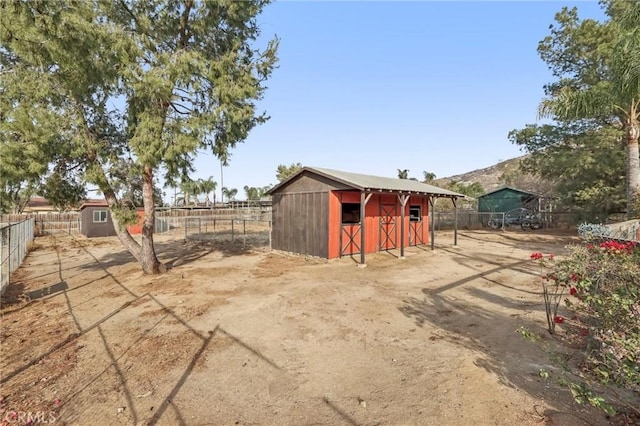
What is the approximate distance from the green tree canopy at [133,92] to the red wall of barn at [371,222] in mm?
4426

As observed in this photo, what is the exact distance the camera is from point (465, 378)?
13.0 ft

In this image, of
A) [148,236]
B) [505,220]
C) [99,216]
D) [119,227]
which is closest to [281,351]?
[148,236]

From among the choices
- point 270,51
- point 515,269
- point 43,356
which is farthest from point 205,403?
point 515,269

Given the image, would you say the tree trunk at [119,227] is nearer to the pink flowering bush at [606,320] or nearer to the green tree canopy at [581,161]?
the pink flowering bush at [606,320]

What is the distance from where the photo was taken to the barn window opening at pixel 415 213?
1642 cm

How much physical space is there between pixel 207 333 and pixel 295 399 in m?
2.57

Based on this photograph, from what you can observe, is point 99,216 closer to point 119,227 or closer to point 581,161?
point 119,227

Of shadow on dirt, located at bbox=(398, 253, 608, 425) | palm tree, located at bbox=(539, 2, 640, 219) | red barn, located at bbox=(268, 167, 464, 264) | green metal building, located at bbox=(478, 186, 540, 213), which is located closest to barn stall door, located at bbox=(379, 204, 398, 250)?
red barn, located at bbox=(268, 167, 464, 264)

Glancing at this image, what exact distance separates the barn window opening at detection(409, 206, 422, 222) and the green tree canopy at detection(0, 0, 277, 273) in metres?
9.26

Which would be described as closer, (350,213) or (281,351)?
(281,351)

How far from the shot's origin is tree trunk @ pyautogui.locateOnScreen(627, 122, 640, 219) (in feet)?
46.0

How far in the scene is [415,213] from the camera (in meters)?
16.7

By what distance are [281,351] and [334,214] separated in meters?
8.06

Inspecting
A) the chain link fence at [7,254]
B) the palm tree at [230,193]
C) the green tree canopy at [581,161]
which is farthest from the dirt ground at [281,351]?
the palm tree at [230,193]
